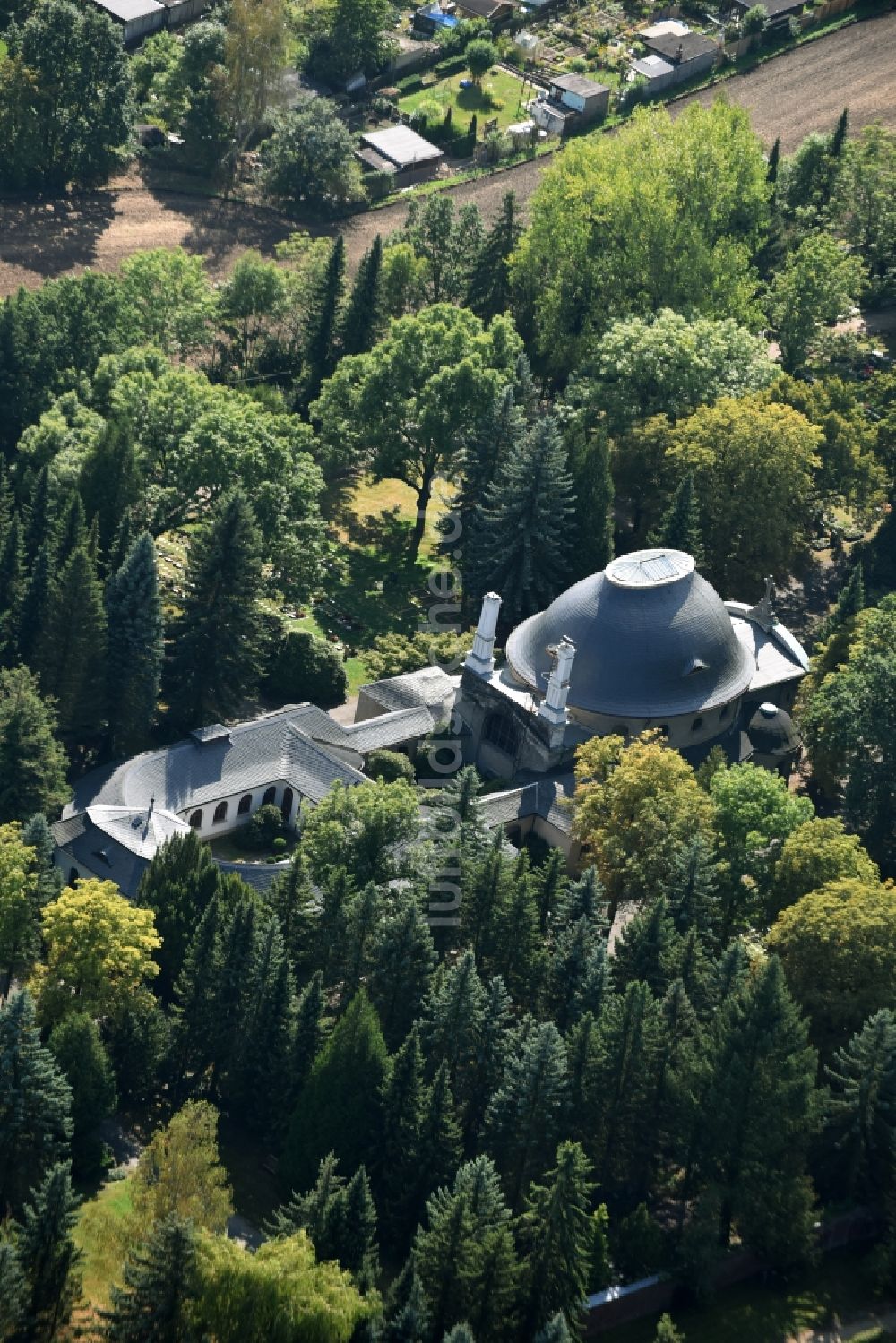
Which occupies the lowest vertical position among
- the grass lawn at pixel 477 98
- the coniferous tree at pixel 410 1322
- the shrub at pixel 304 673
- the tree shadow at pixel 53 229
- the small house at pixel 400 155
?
the tree shadow at pixel 53 229

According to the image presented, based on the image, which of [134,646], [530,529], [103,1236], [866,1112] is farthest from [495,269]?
[103,1236]

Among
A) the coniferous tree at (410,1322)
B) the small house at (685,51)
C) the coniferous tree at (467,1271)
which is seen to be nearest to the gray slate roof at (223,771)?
the coniferous tree at (467,1271)

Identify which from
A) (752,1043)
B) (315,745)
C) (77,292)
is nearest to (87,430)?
(77,292)

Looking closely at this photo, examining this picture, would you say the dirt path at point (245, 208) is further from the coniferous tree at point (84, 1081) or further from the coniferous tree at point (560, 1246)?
the coniferous tree at point (560, 1246)

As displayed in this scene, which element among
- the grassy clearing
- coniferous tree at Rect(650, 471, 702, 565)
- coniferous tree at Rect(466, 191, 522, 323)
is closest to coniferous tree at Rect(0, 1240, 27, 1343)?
the grassy clearing

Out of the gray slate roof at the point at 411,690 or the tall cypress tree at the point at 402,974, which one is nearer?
the tall cypress tree at the point at 402,974

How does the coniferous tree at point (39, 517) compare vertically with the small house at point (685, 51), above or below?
above

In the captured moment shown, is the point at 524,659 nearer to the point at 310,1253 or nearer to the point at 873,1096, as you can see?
the point at 873,1096
